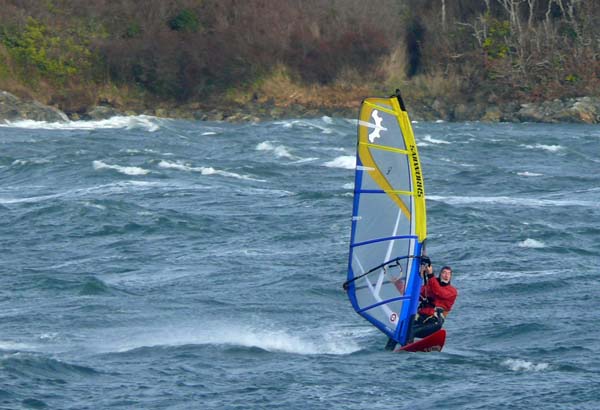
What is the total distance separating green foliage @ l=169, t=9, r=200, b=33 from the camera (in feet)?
177

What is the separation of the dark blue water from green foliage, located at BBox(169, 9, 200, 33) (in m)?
16.9

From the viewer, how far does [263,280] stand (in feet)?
68.1

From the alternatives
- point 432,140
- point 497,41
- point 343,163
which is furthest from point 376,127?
point 497,41

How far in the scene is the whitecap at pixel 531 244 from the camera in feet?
75.7

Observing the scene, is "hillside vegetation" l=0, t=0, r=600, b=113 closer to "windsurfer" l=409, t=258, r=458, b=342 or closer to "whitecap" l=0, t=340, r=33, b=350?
"whitecap" l=0, t=340, r=33, b=350

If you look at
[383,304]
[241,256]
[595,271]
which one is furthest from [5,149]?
[383,304]

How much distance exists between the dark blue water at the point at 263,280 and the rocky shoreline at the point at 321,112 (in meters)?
8.52

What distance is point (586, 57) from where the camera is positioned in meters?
51.1

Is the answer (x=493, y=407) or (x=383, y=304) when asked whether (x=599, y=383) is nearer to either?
(x=493, y=407)

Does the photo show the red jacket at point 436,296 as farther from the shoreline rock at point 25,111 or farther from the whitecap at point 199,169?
the shoreline rock at point 25,111

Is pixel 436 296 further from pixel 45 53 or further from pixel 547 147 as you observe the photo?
pixel 45 53

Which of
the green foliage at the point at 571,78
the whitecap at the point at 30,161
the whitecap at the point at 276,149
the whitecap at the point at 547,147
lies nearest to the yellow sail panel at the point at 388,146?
the whitecap at the point at 30,161

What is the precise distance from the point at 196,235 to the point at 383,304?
9.54m

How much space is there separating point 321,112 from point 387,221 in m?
34.5
